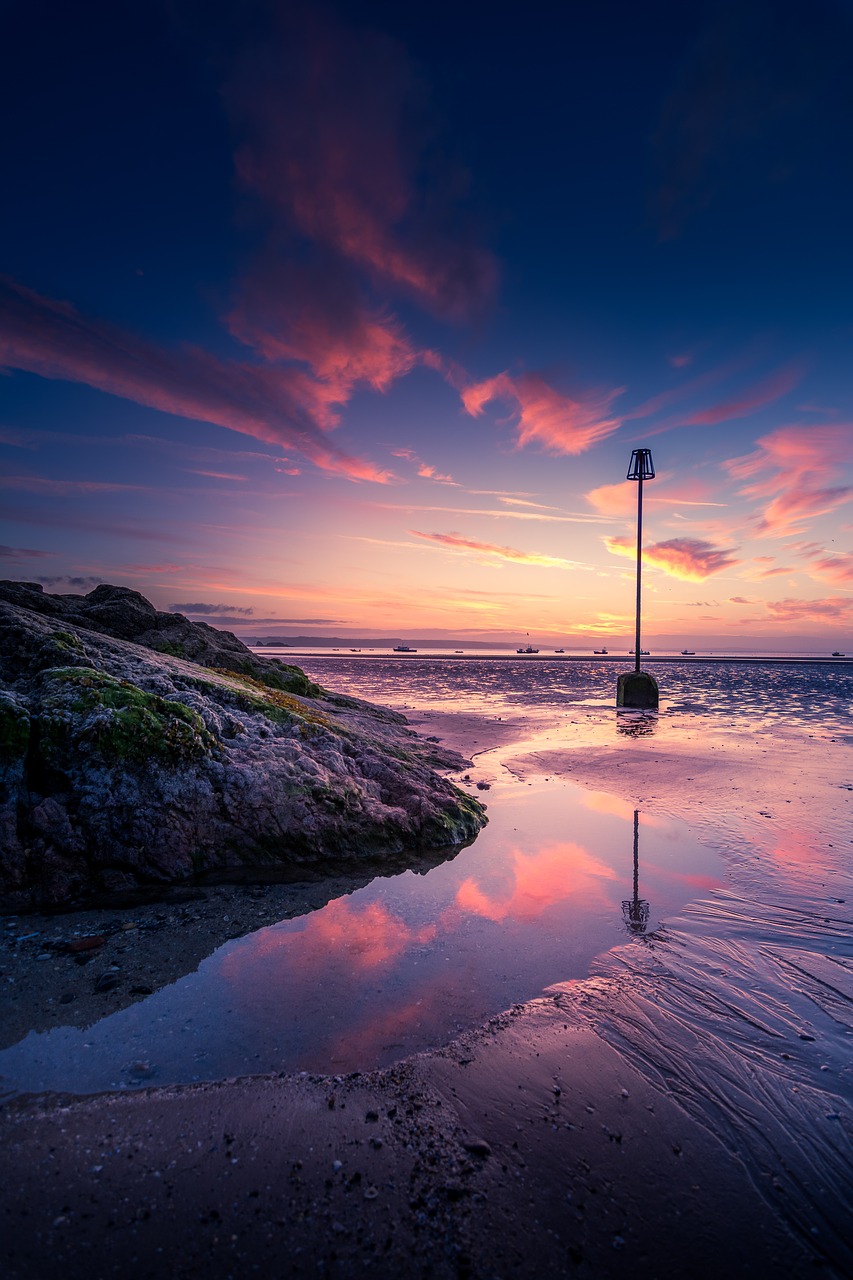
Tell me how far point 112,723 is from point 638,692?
26.0m

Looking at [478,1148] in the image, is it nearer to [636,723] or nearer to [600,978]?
[600,978]

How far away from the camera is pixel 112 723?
22.5 feet

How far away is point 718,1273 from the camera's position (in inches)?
103

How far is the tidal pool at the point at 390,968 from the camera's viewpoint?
12.7 ft

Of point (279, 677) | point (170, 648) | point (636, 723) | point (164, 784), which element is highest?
point (170, 648)

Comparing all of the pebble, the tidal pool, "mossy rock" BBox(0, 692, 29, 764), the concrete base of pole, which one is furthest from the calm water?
the concrete base of pole

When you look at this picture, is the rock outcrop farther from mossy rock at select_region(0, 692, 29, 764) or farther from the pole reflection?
the pole reflection

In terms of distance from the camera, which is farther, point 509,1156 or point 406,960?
point 406,960

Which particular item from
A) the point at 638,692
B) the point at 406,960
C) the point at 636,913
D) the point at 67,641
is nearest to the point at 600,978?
the point at 636,913

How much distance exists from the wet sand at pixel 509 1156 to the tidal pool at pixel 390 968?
0.77 feet

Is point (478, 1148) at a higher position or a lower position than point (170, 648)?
lower

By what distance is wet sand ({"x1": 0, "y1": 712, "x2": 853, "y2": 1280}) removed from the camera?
2654 mm

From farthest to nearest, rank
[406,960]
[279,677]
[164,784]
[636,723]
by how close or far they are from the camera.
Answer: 1. [636,723]
2. [279,677]
3. [164,784]
4. [406,960]

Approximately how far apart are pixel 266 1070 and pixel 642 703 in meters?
27.1
